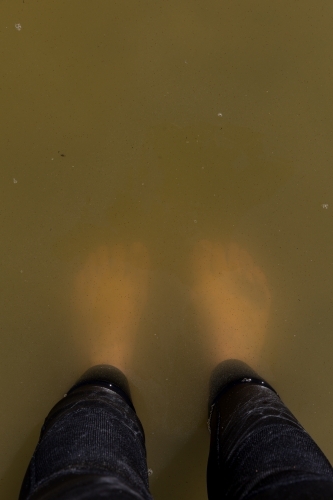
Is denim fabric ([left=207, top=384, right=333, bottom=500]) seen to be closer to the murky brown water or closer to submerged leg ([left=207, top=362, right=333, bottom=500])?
submerged leg ([left=207, top=362, right=333, bottom=500])

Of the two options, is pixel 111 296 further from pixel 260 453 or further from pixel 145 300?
pixel 260 453

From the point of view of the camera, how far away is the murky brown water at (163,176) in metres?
0.89

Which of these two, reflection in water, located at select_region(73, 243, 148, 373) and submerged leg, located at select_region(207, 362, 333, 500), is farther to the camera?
reflection in water, located at select_region(73, 243, 148, 373)

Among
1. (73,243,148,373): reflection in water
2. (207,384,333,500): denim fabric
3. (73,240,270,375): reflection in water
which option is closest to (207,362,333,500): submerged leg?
(207,384,333,500): denim fabric

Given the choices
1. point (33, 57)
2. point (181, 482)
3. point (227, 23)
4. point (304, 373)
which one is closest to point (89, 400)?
point (181, 482)

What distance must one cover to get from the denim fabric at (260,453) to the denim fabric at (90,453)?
0.16 m

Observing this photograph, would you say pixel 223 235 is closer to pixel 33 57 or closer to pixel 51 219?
pixel 51 219

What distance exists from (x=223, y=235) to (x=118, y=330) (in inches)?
13.7

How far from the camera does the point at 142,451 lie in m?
0.74

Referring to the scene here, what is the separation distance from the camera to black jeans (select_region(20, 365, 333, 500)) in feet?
1.82

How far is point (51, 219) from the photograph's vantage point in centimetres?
90

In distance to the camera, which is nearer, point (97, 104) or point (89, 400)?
point (89, 400)

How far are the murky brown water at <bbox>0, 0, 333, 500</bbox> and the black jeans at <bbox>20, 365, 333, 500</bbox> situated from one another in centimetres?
14

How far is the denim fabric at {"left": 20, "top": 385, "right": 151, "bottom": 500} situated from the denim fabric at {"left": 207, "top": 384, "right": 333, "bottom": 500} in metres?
0.16
